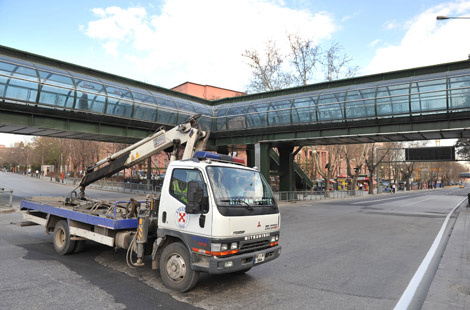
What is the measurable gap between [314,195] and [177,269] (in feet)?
103

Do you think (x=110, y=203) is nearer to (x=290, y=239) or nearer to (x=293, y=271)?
(x=293, y=271)

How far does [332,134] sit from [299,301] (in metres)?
19.5

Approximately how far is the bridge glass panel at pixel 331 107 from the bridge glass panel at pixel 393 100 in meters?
2.56

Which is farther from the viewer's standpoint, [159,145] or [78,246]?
[159,145]

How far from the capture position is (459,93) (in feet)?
60.3

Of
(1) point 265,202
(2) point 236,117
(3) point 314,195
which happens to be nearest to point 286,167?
(3) point 314,195

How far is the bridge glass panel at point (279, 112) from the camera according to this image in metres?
24.8

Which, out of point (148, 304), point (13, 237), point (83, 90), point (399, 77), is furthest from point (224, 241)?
point (399, 77)

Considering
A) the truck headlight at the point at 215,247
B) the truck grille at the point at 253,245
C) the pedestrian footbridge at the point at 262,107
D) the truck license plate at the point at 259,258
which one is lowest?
the truck license plate at the point at 259,258

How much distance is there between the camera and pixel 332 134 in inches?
909

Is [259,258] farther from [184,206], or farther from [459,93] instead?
[459,93]

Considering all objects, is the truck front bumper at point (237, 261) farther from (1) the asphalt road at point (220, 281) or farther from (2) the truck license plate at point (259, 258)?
(1) the asphalt road at point (220, 281)

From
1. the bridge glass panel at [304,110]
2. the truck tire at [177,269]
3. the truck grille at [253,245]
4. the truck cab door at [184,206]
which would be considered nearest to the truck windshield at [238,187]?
the truck cab door at [184,206]

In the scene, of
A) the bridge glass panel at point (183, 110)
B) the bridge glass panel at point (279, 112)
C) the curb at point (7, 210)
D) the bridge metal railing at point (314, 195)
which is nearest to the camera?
the curb at point (7, 210)
